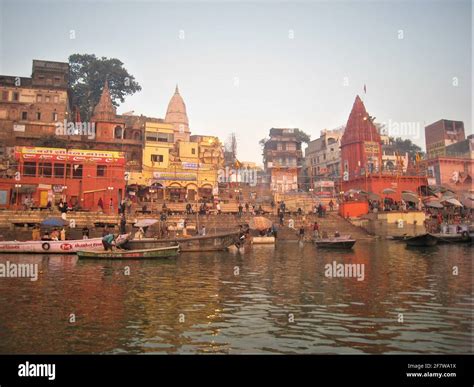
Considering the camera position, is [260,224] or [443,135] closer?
[260,224]

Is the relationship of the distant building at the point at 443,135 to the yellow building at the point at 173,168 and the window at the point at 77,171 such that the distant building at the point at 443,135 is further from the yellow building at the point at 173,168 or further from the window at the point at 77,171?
the window at the point at 77,171

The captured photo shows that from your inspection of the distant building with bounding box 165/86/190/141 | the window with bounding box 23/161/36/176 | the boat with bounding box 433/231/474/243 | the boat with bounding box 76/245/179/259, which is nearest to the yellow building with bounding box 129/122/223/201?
the distant building with bounding box 165/86/190/141

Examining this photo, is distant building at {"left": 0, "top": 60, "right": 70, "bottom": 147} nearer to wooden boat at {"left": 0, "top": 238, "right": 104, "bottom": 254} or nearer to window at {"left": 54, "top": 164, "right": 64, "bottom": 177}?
window at {"left": 54, "top": 164, "right": 64, "bottom": 177}

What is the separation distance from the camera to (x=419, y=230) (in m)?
39.0

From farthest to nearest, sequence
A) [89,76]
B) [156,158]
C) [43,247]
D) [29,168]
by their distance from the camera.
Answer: [89,76]
[156,158]
[29,168]
[43,247]

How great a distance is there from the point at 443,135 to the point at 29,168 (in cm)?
6064

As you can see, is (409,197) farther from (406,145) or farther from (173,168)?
(406,145)

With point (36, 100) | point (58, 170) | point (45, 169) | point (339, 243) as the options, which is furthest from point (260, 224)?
point (36, 100)

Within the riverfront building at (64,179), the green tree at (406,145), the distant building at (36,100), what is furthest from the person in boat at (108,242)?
the green tree at (406,145)

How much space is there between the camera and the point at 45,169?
39219mm

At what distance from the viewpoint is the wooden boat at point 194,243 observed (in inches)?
919

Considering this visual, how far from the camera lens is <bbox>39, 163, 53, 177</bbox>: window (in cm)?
→ 3891

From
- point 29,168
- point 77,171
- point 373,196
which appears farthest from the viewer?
point 373,196

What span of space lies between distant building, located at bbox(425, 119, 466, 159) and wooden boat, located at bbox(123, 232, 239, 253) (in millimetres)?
51706
